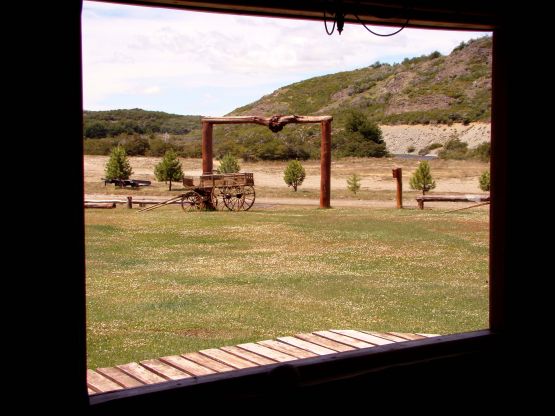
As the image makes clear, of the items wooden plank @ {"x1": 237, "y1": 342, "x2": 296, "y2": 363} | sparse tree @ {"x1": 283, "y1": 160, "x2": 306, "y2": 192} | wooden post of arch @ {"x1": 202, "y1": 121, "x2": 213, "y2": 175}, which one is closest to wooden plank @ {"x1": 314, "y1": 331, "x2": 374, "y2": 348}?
wooden plank @ {"x1": 237, "y1": 342, "x2": 296, "y2": 363}

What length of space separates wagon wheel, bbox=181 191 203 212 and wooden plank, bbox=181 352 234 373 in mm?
14384

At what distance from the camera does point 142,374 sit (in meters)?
4.59

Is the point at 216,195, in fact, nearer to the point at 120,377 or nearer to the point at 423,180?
the point at 423,180

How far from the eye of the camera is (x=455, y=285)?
32.6 ft

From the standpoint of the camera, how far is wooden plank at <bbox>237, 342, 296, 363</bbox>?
193 inches

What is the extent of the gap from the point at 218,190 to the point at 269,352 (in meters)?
14.4

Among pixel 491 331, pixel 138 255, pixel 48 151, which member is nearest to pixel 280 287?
pixel 138 255

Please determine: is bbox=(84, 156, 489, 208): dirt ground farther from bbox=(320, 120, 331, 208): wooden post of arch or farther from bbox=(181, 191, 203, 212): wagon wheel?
bbox=(181, 191, 203, 212): wagon wheel

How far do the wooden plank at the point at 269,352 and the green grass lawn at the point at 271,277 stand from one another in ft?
5.46

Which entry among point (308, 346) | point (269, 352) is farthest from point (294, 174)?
point (269, 352)

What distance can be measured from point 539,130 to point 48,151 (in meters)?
2.48

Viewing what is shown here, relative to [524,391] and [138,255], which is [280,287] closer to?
[138,255]

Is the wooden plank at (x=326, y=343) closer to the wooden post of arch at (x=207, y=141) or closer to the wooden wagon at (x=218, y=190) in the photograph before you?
the wooden wagon at (x=218, y=190)

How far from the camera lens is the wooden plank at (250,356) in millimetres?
4770
